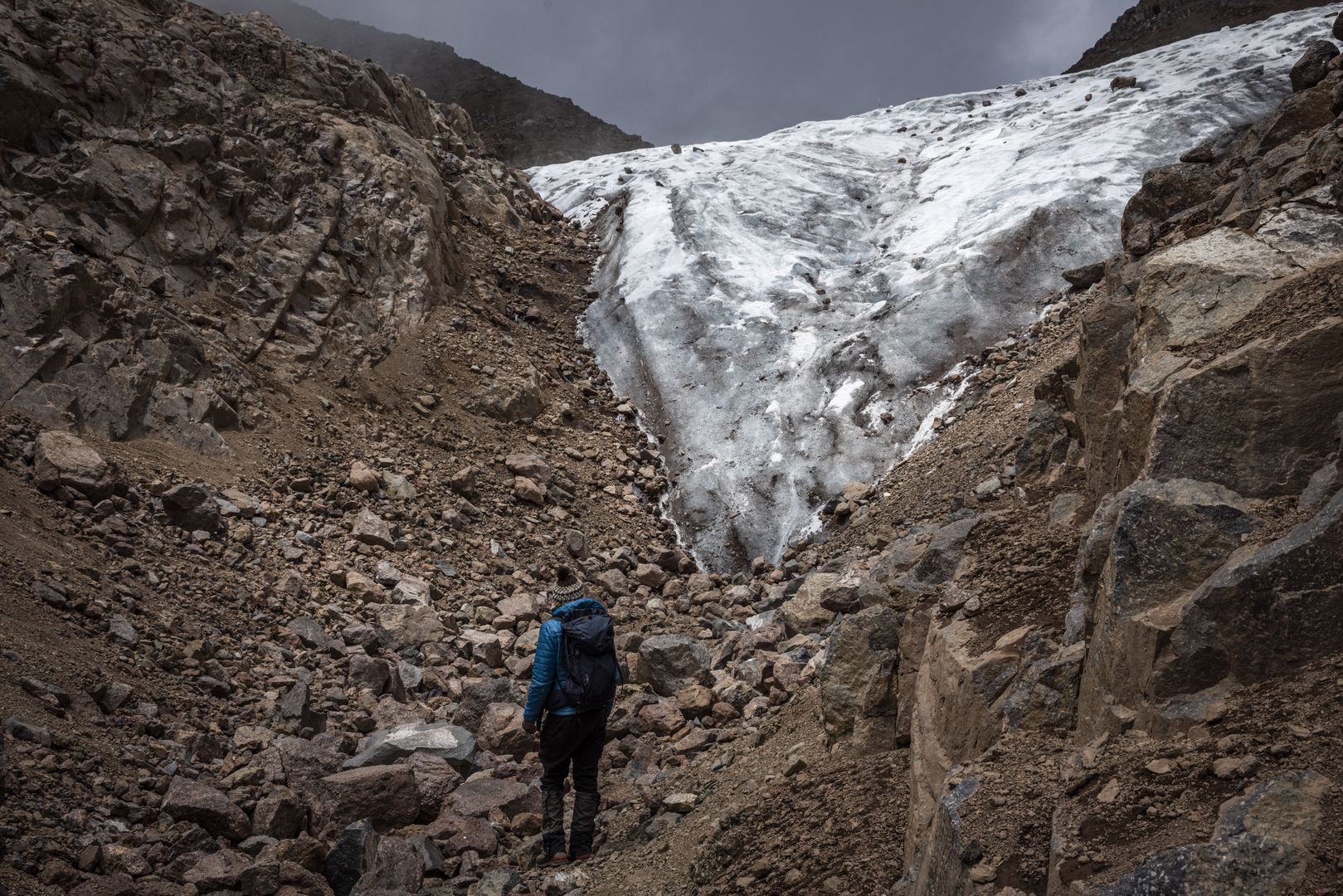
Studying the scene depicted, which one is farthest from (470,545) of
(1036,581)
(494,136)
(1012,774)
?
(494,136)

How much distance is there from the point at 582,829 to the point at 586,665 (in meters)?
1.13

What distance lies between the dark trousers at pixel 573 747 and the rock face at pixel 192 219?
709 centimetres

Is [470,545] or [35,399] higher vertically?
[35,399]

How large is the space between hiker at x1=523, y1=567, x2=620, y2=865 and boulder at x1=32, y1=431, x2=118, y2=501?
5.58m

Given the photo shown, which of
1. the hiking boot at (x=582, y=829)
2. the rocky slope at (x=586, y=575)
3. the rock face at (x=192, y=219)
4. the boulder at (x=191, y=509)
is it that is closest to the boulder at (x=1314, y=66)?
the rocky slope at (x=586, y=575)

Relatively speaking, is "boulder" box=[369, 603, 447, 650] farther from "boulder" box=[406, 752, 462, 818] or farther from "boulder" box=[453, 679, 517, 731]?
"boulder" box=[406, 752, 462, 818]

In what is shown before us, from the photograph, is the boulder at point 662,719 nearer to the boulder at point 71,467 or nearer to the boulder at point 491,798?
the boulder at point 491,798

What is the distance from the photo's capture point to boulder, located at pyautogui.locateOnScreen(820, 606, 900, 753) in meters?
5.46

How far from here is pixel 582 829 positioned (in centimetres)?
624

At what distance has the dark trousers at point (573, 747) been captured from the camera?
245 inches

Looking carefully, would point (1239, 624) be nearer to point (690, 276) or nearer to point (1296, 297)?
point (1296, 297)

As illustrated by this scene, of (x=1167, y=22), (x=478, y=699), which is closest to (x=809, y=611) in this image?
(x=478, y=699)

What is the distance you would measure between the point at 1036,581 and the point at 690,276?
15.1 m

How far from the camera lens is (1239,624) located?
329 cm
